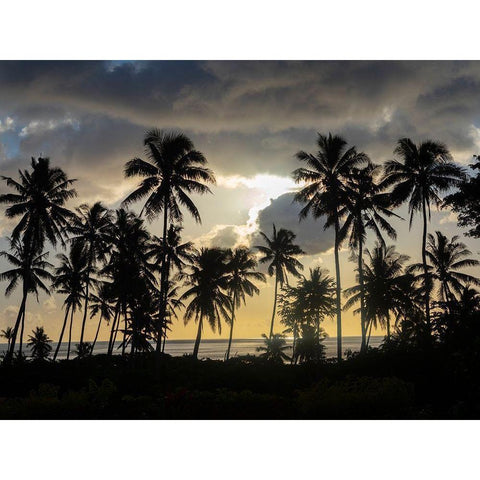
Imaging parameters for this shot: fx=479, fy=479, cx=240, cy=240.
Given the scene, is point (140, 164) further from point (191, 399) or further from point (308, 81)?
point (191, 399)

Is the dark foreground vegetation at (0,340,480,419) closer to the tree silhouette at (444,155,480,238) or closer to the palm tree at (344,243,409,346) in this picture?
the tree silhouette at (444,155,480,238)

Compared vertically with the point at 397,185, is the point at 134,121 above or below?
below

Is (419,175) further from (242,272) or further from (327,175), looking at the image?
(242,272)

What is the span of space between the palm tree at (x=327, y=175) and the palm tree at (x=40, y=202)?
12906mm

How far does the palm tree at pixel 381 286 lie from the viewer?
32719mm

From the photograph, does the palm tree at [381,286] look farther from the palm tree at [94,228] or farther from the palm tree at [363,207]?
the palm tree at [94,228]

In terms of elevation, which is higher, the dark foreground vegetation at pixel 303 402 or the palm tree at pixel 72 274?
the palm tree at pixel 72 274

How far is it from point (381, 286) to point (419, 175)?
10.6 metres

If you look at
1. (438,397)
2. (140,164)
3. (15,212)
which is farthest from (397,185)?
(15,212)

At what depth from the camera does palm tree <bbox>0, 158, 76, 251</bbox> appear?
82.0 feet

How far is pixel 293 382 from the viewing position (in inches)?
587

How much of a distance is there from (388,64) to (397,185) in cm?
1310

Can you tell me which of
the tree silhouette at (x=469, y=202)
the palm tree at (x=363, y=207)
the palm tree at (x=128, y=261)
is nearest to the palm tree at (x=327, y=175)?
the palm tree at (x=363, y=207)

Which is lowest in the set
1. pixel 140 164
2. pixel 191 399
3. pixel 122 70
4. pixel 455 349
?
pixel 191 399
